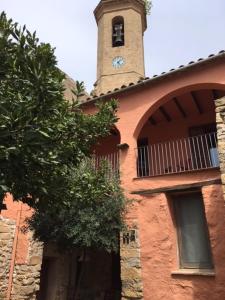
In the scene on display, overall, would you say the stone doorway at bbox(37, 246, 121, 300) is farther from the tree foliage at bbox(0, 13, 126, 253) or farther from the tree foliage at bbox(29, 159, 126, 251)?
the tree foliage at bbox(0, 13, 126, 253)

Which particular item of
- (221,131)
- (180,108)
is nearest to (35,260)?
(221,131)

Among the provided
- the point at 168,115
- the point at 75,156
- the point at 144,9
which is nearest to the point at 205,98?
the point at 168,115

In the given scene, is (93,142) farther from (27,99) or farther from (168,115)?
(168,115)

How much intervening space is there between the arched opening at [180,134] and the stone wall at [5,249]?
480cm

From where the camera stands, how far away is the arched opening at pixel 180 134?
1013 centimetres

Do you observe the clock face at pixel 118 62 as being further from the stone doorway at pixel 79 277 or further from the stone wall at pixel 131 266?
the stone wall at pixel 131 266

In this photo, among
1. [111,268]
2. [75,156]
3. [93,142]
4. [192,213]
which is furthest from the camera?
[111,268]

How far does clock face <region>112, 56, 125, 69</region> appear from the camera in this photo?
50.1ft

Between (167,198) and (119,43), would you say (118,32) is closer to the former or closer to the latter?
(119,43)

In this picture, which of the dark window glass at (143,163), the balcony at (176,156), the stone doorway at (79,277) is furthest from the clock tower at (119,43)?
the stone doorway at (79,277)

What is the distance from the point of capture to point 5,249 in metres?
9.05

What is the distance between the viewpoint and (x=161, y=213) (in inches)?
309

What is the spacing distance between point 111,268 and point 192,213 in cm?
559

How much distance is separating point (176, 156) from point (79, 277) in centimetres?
581
